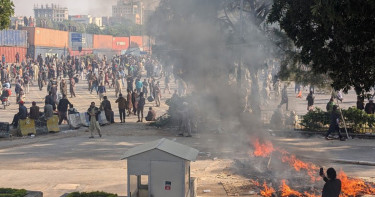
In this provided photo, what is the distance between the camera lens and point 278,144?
18750mm

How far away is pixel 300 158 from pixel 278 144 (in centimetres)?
264

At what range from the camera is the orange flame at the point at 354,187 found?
40.1 feet

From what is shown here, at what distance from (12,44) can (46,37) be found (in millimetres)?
7137

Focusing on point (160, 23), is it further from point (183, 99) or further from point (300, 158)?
point (300, 158)

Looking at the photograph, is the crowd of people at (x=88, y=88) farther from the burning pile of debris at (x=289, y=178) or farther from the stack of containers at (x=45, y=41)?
the burning pile of debris at (x=289, y=178)

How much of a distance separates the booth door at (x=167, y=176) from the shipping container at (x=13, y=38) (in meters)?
49.1

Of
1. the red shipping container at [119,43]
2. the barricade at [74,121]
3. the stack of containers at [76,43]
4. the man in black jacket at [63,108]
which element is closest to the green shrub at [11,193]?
the barricade at [74,121]

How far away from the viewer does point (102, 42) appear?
85562 mm

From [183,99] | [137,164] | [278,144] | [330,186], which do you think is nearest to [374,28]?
[330,186]

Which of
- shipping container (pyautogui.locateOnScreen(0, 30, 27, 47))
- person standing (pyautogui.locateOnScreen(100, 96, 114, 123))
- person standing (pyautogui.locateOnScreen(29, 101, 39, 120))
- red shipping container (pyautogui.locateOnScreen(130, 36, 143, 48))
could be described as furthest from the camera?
red shipping container (pyautogui.locateOnScreen(130, 36, 143, 48))

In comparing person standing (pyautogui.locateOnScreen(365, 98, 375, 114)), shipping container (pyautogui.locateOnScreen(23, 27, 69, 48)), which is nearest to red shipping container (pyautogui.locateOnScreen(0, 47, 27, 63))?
shipping container (pyautogui.locateOnScreen(23, 27, 69, 48))

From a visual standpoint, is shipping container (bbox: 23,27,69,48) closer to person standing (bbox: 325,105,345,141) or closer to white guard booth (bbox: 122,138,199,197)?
person standing (bbox: 325,105,345,141)

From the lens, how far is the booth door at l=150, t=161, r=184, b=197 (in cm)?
973

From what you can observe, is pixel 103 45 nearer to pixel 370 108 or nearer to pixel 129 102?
pixel 129 102
